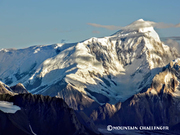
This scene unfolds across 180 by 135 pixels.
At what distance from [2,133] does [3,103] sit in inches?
550

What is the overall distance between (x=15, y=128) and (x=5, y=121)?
2772mm

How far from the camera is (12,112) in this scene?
196 meters

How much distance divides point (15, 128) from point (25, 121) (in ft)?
35.3

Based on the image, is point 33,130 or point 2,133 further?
point 33,130

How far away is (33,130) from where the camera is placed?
200 m

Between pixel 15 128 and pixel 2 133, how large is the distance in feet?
11.6

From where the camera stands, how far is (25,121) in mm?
199875

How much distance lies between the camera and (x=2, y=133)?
614 feet

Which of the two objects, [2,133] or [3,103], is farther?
[3,103]

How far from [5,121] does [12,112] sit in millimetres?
6068

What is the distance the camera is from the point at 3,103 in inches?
7859

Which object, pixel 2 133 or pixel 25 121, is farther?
pixel 25 121

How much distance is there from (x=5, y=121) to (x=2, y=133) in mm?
3842

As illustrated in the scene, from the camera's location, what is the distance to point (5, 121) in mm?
190000
